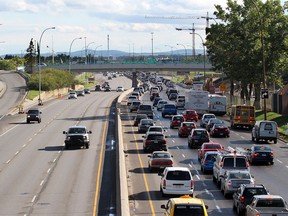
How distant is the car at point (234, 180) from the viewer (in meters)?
35.5

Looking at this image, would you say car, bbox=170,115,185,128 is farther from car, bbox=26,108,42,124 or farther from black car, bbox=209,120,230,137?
car, bbox=26,108,42,124

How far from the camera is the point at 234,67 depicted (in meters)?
101

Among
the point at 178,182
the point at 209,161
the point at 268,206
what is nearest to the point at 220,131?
the point at 209,161

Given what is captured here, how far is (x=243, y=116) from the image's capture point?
77.7 meters

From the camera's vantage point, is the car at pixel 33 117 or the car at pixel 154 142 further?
the car at pixel 33 117

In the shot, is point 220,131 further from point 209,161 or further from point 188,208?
point 188,208

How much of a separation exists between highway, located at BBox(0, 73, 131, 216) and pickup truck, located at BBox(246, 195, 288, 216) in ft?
22.3

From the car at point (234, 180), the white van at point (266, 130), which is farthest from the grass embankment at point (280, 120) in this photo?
the car at point (234, 180)

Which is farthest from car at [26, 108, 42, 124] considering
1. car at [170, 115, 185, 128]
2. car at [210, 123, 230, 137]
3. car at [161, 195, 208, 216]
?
car at [161, 195, 208, 216]

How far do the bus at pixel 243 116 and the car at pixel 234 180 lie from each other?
40624mm

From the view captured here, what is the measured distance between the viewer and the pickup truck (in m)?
26.4

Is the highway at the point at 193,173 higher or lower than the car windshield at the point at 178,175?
lower

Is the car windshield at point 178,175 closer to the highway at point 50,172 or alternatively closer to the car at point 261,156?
the highway at point 50,172

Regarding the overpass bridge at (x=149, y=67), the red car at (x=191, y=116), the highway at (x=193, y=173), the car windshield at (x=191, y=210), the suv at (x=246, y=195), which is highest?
the overpass bridge at (x=149, y=67)
